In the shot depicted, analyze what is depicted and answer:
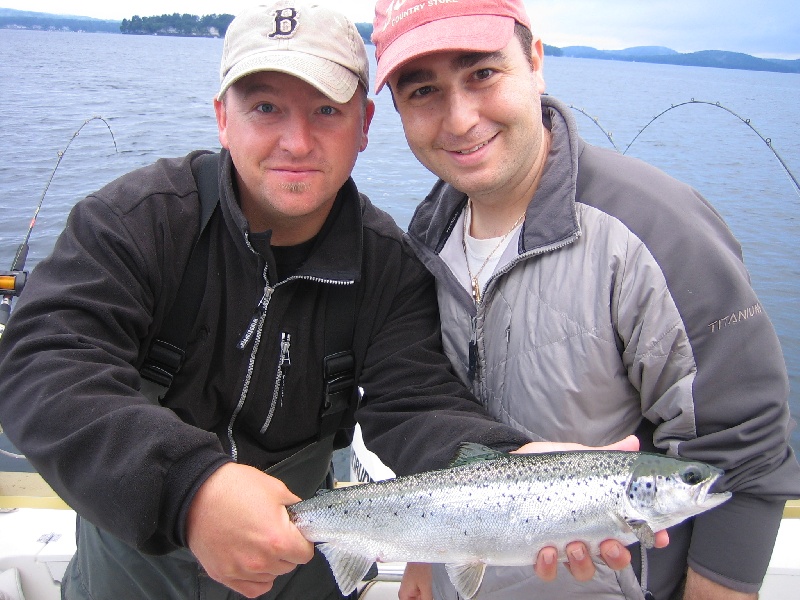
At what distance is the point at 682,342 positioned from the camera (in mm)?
2246

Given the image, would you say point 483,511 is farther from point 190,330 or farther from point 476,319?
point 190,330

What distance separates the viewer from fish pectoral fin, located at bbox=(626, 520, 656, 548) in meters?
2.34

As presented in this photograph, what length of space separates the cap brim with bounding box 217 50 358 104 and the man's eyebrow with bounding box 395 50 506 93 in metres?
0.26

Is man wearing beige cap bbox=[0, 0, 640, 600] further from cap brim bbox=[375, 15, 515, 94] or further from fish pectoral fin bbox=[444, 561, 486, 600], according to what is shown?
fish pectoral fin bbox=[444, 561, 486, 600]

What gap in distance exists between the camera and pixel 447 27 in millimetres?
2502

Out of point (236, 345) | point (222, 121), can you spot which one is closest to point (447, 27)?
point (222, 121)

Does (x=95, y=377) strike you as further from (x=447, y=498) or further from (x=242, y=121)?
(x=447, y=498)

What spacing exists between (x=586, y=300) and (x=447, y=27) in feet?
3.79

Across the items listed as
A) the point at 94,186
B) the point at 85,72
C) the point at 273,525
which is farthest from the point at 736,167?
the point at 85,72

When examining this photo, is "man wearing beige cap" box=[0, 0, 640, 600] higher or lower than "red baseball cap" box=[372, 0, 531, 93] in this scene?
lower

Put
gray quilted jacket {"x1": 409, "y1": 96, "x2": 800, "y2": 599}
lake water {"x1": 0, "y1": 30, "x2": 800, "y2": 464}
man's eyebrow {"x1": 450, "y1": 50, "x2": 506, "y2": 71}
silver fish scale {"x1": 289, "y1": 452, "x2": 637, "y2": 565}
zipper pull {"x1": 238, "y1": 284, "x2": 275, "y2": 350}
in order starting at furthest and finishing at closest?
lake water {"x1": 0, "y1": 30, "x2": 800, "y2": 464} → zipper pull {"x1": 238, "y1": 284, "x2": 275, "y2": 350} → man's eyebrow {"x1": 450, "y1": 50, "x2": 506, "y2": 71} → silver fish scale {"x1": 289, "y1": 452, "x2": 637, "y2": 565} → gray quilted jacket {"x1": 409, "y1": 96, "x2": 800, "y2": 599}

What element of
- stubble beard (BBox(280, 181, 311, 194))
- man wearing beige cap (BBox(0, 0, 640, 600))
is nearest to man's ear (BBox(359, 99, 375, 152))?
man wearing beige cap (BBox(0, 0, 640, 600))

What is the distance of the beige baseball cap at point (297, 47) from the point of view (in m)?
2.53

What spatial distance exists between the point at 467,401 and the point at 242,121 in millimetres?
1481
